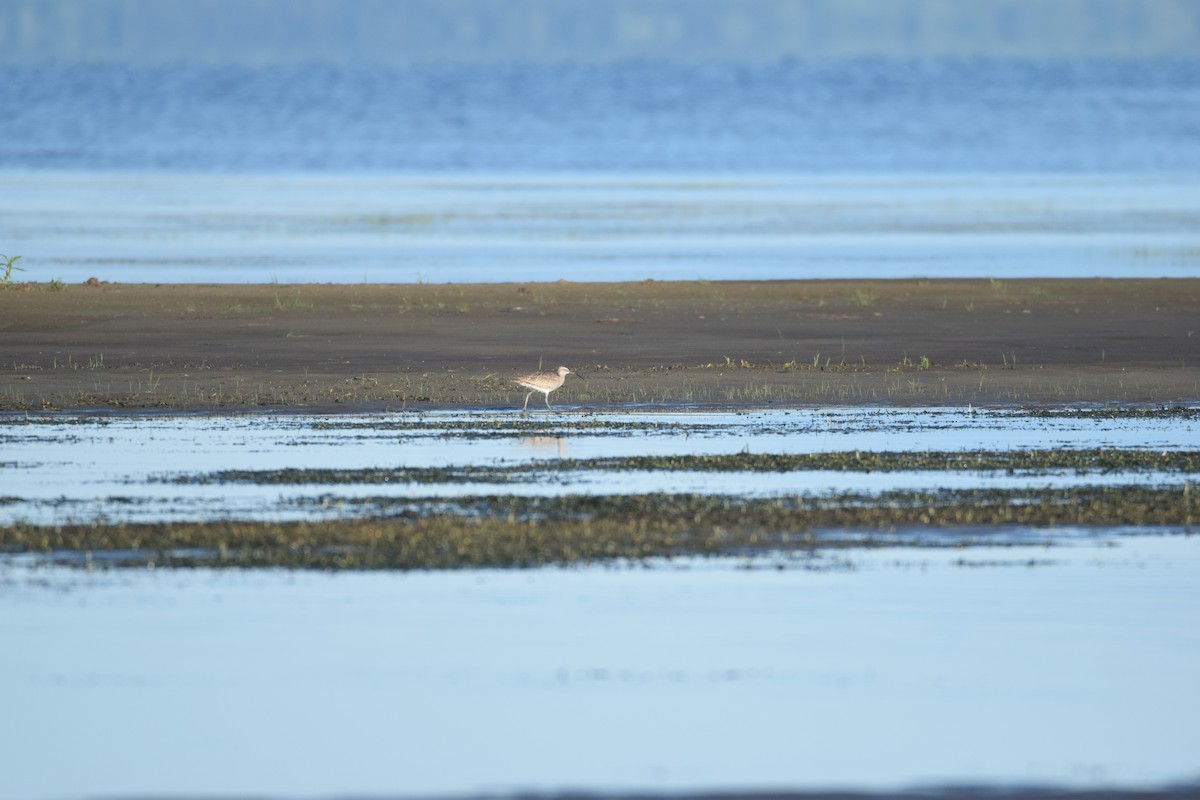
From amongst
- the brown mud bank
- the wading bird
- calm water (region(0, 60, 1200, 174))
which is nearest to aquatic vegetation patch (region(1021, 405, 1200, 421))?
the brown mud bank

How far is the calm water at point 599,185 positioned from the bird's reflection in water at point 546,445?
18.0 m

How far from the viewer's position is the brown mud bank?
21375 mm

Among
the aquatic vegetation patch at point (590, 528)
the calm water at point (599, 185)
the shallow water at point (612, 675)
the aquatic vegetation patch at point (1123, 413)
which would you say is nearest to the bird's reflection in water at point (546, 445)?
the aquatic vegetation patch at point (590, 528)

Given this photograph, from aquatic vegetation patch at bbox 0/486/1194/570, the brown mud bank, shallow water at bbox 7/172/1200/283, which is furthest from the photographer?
shallow water at bbox 7/172/1200/283

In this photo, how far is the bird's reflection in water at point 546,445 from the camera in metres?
16.7

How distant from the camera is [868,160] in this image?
354ft

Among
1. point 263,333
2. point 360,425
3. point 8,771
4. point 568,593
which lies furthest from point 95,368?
point 8,771

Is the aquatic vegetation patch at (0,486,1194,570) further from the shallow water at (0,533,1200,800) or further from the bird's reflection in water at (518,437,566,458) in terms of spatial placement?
the bird's reflection in water at (518,437,566,458)

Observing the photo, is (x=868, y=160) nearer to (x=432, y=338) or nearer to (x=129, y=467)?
(x=432, y=338)

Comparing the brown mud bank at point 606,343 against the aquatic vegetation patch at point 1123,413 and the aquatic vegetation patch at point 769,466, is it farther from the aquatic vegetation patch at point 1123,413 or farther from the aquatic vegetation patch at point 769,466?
the aquatic vegetation patch at point 769,466

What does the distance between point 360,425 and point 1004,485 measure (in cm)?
583

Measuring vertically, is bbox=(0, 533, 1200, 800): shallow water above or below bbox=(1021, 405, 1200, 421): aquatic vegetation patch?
below

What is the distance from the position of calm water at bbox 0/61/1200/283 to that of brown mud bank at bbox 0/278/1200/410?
4.86 meters

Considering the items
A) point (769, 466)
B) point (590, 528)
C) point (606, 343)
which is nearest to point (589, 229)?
point (606, 343)
